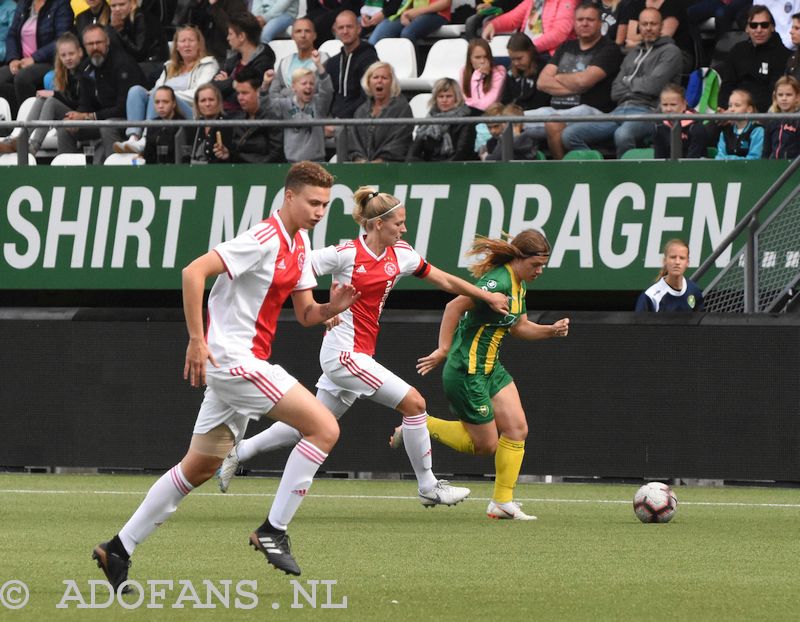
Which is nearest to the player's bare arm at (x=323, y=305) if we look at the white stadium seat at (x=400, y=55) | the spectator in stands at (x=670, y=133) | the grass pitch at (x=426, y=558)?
the grass pitch at (x=426, y=558)

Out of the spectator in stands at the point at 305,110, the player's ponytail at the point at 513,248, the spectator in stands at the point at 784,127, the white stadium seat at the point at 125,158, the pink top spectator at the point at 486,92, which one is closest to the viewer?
the player's ponytail at the point at 513,248

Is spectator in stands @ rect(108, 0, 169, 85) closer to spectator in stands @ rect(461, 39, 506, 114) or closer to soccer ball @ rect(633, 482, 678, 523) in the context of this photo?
spectator in stands @ rect(461, 39, 506, 114)

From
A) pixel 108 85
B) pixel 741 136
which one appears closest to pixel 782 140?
pixel 741 136

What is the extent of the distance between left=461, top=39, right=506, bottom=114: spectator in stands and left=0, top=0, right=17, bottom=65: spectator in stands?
23.0 feet

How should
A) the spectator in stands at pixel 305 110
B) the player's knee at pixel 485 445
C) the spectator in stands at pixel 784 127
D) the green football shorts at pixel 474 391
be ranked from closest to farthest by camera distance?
the green football shorts at pixel 474 391 < the player's knee at pixel 485 445 < the spectator in stands at pixel 784 127 < the spectator in stands at pixel 305 110

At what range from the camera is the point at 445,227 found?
15.8 metres

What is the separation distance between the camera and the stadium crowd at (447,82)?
15.4 meters

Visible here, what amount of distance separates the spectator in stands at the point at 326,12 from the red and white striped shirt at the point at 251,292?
10674mm

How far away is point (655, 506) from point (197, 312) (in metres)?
4.89

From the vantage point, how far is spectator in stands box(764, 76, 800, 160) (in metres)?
14.5

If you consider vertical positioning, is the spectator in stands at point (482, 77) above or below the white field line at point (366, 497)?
above

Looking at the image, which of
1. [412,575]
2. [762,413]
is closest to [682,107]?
[762,413]

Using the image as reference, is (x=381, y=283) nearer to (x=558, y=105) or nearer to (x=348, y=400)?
(x=348, y=400)

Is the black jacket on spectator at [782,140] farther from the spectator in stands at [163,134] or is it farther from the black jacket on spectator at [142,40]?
the black jacket on spectator at [142,40]
